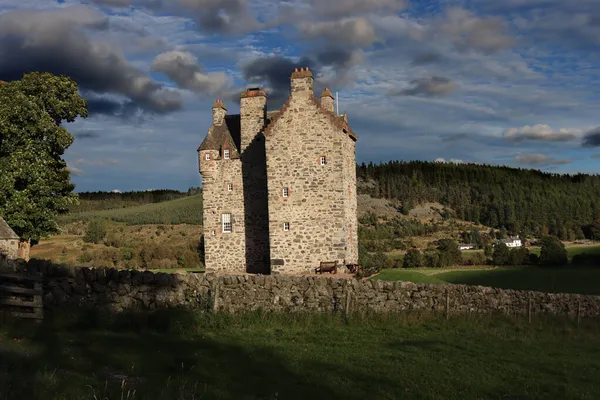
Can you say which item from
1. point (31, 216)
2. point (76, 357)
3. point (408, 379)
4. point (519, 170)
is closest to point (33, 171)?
point (31, 216)

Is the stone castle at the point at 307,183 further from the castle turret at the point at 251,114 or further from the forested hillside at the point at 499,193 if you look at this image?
the forested hillside at the point at 499,193

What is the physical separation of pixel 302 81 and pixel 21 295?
22.3 m

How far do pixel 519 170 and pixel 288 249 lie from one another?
16198 centimetres

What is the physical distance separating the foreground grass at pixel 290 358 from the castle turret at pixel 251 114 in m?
20.9

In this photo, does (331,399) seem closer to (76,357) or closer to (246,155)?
(76,357)

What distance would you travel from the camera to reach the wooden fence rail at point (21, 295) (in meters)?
14.5

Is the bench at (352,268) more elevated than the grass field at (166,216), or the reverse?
the grass field at (166,216)

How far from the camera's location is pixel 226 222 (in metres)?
37.8

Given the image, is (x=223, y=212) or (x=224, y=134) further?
(x=224, y=134)

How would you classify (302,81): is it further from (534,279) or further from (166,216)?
(166,216)

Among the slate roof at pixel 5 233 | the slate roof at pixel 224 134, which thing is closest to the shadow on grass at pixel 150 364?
the slate roof at pixel 5 233

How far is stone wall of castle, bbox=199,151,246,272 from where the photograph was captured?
37469mm

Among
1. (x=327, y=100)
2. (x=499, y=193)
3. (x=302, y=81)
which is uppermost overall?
(x=499, y=193)

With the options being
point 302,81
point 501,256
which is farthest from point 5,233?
point 501,256
